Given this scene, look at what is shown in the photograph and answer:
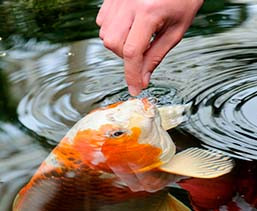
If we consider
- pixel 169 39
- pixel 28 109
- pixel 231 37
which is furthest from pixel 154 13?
pixel 231 37

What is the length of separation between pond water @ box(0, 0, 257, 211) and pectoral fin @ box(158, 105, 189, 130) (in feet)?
0.06

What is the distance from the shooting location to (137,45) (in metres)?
0.78

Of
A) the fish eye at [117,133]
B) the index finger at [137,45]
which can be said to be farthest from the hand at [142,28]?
the fish eye at [117,133]

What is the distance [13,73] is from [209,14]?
76 cm

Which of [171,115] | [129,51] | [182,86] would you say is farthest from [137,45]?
[182,86]

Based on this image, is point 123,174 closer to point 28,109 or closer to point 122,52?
point 122,52

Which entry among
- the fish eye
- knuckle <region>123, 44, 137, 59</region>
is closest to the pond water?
the fish eye

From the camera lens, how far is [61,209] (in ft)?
2.94

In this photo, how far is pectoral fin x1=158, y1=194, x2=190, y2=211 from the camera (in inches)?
35.0

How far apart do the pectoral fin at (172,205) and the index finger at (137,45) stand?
196 millimetres

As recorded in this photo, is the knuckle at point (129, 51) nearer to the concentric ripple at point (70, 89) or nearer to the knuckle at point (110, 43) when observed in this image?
the knuckle at point (110, 43)

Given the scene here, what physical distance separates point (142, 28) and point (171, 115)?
1.47 feet

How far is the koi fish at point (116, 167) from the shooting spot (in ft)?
2.96

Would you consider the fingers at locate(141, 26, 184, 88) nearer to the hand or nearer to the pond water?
the hand
